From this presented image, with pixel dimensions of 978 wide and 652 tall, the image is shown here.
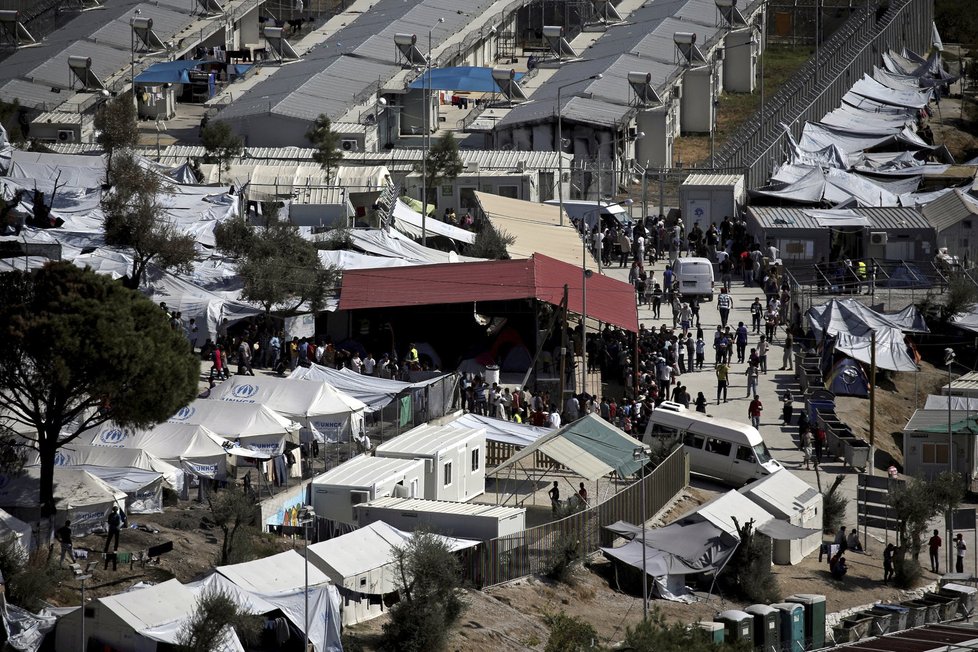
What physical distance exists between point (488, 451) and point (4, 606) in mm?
13759

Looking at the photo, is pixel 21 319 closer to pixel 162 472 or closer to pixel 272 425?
pixel 162 472

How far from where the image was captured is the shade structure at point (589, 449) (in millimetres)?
36406

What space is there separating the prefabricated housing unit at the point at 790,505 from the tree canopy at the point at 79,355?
35.5 ft

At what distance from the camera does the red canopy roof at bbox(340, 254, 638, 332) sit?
45.2 m

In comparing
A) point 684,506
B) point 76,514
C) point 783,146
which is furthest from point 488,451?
point 783,146

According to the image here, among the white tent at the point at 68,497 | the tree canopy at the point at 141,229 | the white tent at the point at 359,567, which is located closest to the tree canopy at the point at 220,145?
the tree canopy at the point at 141,229

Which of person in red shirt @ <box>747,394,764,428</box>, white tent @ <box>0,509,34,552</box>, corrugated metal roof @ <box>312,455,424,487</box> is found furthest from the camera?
person in red shirt @ <box>747,394,764,428</box>

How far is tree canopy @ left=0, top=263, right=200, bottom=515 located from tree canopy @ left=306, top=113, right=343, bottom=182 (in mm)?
28476

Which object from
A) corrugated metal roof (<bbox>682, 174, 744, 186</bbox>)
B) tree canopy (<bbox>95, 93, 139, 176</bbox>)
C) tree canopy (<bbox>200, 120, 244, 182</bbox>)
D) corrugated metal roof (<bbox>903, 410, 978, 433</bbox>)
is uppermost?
tree canopy (<bbox>95, 93, 139, 176</bbox>)

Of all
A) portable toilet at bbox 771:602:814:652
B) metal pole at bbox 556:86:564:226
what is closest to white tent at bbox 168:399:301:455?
portable toilet at bbox 771:602:814:652

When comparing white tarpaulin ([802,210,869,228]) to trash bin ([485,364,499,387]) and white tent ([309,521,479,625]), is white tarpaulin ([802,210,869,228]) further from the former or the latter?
white tent ([309,521,479,625])

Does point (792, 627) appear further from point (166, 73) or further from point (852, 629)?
point (166, 73)

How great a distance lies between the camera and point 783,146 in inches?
2734

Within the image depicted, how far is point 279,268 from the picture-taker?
44.9 metres
